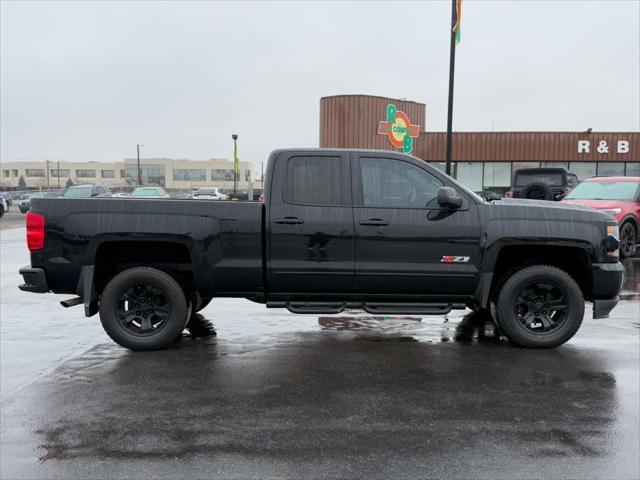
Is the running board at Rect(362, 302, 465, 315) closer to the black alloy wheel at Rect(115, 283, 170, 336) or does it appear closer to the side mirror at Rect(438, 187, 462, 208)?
the side mirror at Rect(438, 187, 462, 208)

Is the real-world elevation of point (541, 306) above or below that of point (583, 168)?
below

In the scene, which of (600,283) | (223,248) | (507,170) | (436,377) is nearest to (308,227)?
(223,248)

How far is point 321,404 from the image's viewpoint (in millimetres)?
4262

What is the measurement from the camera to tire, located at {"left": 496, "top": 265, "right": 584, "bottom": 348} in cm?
570

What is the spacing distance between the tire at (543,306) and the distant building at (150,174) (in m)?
131

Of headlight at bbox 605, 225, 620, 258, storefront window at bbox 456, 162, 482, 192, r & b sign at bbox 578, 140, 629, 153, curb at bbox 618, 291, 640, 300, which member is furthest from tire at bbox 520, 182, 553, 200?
r & b sign at bbox 578, 140, 629, 153

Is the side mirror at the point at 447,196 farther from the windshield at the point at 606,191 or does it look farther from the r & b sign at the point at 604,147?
the r & b sign at the point at 604,147

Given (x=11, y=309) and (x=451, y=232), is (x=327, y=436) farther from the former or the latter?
(x=11, y=309)

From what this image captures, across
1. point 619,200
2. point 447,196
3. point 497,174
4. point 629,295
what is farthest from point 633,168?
point 447,196

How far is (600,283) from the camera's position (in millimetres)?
5727

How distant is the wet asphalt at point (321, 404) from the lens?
10.9ft

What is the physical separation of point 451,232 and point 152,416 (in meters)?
3.24

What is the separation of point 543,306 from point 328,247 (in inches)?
91.6

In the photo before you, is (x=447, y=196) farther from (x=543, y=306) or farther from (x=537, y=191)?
(x=537, y=191)
